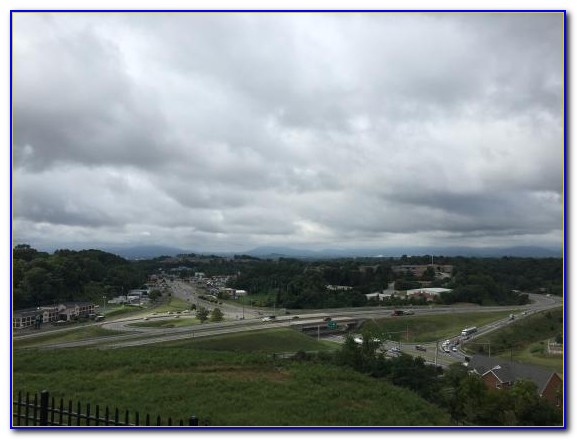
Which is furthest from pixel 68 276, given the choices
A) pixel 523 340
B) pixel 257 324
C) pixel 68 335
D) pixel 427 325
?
pixel 523 340

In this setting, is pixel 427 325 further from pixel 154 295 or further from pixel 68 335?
pixel 68 335

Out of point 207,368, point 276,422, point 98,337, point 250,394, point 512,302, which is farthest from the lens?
point 512,302

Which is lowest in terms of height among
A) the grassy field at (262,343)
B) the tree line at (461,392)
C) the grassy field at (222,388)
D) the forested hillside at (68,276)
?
the grassy field at (262,343)

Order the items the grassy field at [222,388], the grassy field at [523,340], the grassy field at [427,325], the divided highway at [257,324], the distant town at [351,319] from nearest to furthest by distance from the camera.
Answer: the grassy field at [222,388]
the distant town at [351,319]
the divided highway at [257,324]
the grassy field at [523,340]
the grassy field at [427,325]

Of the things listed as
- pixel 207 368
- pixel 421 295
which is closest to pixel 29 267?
pixel 207 368

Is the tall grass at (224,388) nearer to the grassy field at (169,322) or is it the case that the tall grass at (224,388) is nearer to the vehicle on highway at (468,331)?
the grassy field at (169,322)

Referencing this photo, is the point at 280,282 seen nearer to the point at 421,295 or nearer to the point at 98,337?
the point at 421,295

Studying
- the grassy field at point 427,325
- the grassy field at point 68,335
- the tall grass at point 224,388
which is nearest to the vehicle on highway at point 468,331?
the grassy field at point 427,325
